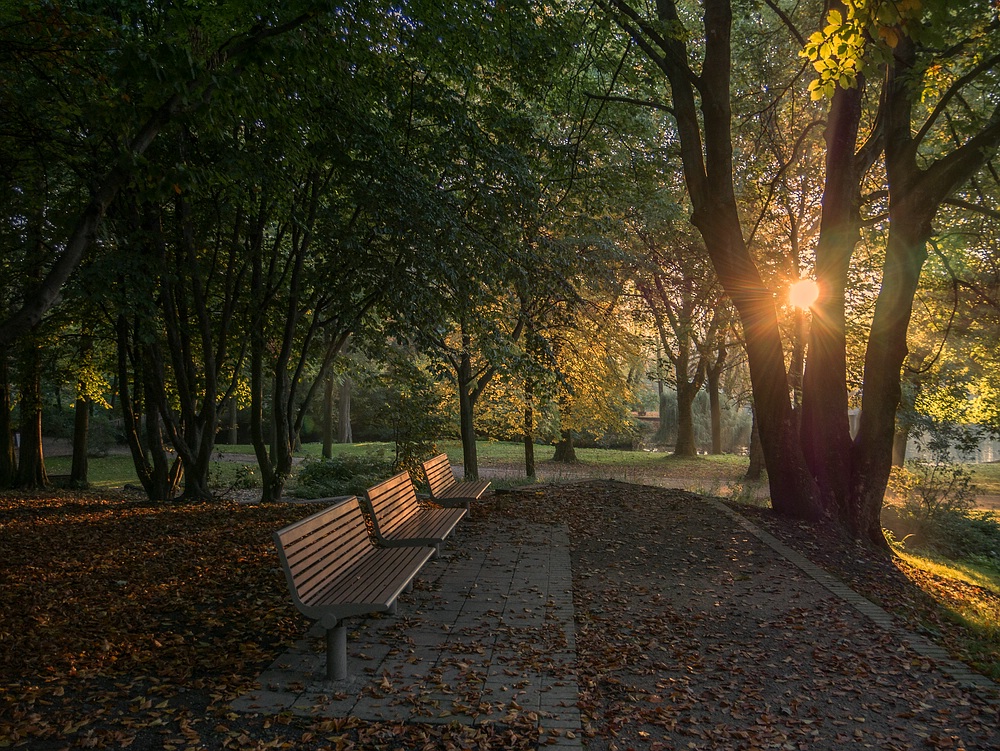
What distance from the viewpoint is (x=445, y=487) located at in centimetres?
913

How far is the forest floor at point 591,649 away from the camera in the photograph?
356 cm

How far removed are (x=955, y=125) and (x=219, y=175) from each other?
8.93 m

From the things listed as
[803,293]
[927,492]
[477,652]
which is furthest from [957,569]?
[477,652]

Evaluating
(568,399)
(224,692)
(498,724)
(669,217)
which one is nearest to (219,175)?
(224,692)

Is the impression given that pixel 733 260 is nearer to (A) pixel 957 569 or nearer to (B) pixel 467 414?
(A) pixel 957 569

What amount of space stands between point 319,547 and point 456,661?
110 cm

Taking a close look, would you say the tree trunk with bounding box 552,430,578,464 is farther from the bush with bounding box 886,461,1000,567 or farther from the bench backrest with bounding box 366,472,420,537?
the bench backrest with bounding box 366,472,420,537

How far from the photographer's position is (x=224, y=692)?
3.88 m

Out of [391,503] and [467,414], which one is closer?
[391,503]

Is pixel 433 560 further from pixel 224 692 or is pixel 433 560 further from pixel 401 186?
pixel 401 186

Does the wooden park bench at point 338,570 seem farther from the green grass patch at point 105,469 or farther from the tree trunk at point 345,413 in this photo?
the tree trunk at point 345,413

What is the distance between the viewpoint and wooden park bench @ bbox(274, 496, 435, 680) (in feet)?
13.2

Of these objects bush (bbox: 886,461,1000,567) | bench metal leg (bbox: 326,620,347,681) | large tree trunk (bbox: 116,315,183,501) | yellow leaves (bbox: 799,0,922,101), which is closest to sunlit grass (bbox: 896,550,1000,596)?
bush (bbox: 886,461,1000,567)

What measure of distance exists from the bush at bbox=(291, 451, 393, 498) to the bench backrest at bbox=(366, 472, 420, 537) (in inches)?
218
